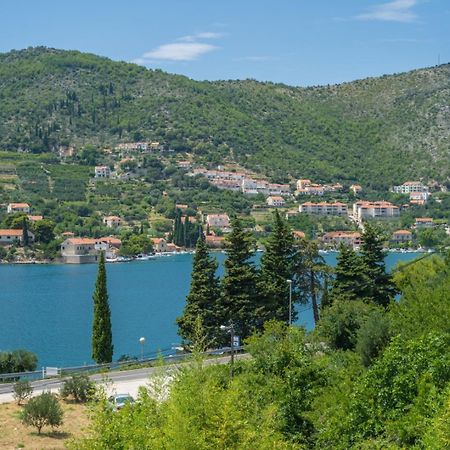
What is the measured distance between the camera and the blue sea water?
2042 inches

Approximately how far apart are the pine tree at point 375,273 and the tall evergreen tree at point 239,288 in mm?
4789

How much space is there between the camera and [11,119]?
7830 inches

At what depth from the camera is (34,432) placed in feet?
68.5

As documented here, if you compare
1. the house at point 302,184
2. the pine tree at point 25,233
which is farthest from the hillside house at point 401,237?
the pine tree at point 25,233

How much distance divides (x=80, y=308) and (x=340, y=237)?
73.9m

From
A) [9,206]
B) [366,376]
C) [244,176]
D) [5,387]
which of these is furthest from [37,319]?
[244,176]

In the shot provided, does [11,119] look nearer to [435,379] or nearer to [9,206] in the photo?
[9,206]

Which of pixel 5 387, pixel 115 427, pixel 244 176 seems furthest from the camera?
pixel 244 176

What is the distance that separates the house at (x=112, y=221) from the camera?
13475cm

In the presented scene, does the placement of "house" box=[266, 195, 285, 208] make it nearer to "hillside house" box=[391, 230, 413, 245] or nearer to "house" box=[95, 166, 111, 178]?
"hillside house" box=[391, 230, 413, 245]

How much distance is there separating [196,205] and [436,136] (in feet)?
246

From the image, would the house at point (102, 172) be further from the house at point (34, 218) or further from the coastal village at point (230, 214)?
the house at point (34, 218)

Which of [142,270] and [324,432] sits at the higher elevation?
[324,432]

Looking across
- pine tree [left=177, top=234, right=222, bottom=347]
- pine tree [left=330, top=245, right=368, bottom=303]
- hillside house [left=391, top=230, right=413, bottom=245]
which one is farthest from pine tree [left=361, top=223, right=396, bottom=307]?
hillside house [left=391, top=230, right=413, bottom=245]
